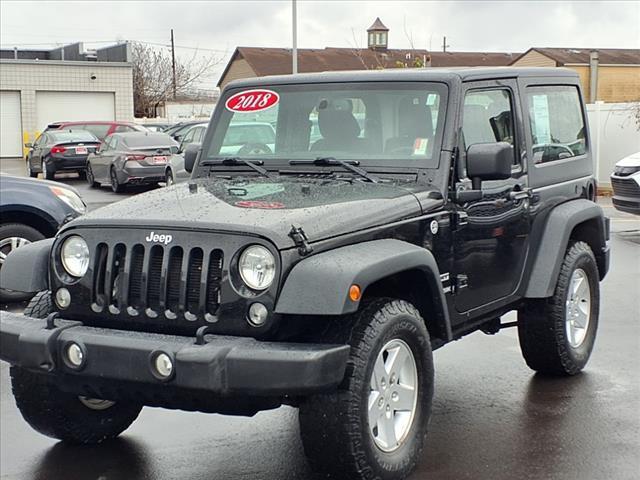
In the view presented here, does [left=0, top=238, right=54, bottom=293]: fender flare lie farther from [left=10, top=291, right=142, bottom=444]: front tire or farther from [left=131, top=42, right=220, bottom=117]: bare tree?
[left=131, top=42, right=220, bottom=117]: bare tree

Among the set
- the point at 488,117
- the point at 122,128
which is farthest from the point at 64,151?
the point at 488,117

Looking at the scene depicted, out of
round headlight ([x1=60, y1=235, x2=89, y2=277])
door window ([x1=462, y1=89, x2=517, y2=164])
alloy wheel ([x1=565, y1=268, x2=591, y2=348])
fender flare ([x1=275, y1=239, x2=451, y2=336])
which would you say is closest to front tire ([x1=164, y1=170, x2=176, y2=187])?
alloy wheel ([x1=565, y1=268, x2=591, y2=348])

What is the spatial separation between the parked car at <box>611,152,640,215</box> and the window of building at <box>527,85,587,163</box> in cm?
726

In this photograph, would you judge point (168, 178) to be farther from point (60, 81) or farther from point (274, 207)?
point (60, 81)

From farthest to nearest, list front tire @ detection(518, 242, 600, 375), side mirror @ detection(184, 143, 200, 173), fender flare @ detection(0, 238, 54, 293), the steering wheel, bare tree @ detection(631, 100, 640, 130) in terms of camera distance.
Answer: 1. bare tree @ detection(631, 100, 640, 130)
2. front tire @ detection(518, 242, 600, 375)
3. side mirror @ detection(184, 143, 200, 173)
4. the steering wheel
5. fender flare @ detection(0, 238, 54, 293)

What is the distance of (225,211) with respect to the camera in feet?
14.7

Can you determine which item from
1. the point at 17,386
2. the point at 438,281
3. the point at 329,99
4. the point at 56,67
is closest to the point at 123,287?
the point at 17,386

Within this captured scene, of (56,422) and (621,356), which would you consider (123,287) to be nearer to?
(56,422)

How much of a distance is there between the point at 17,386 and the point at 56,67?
4283 centimetres

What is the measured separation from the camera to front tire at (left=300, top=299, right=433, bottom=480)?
4188 mm

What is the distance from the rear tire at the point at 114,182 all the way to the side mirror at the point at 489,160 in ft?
58.5

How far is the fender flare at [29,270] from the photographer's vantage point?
4719 mm

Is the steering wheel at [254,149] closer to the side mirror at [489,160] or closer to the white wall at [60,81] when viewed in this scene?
the side mirror at [489,160]

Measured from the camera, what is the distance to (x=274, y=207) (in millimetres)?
4539
